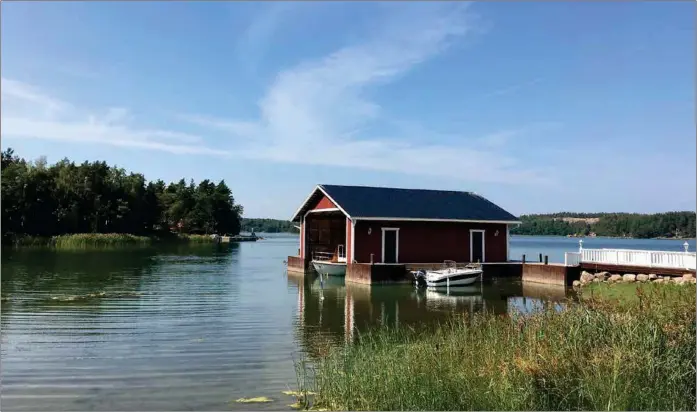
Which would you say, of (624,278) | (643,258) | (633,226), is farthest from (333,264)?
(633,226)

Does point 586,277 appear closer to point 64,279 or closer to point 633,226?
point 64,279

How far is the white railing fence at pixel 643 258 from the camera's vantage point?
23453 millimetres

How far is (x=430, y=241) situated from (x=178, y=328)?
56.2ft

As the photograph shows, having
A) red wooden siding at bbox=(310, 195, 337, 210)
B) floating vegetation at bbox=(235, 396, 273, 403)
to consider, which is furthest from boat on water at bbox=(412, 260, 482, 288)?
floating vegetation at bbox=(235, 396, 273, 403)

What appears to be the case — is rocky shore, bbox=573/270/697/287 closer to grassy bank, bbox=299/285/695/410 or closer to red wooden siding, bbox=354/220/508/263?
red wooden siding, bbox=354/220/508/263

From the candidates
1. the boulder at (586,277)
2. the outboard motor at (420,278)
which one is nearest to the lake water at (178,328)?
the outboard motor at (420,278)

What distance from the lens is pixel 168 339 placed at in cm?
1308

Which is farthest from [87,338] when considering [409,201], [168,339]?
[409,201]

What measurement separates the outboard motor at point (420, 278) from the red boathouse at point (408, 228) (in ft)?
3.91

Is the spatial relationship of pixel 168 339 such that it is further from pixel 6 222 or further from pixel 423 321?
pixel 6 222

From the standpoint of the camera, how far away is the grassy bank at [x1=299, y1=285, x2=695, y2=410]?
6.69 metres

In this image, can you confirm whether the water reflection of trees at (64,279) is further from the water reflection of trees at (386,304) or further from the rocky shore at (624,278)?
the rocky shore at (624,278)

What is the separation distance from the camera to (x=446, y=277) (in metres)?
25.0

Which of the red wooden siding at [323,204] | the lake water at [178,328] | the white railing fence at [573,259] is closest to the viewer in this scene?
the lake water at [178,328]
